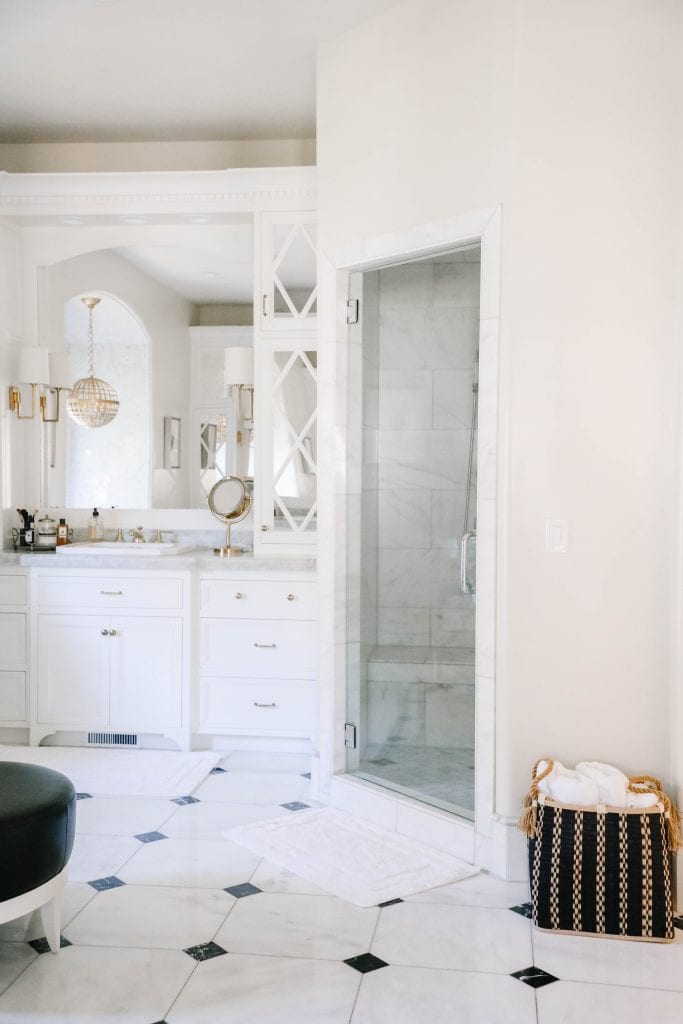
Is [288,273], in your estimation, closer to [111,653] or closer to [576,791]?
[111,653]

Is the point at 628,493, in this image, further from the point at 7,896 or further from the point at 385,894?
the point at 7,896

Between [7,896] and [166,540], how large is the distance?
2.78 meters

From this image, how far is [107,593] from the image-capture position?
4656 millimetres

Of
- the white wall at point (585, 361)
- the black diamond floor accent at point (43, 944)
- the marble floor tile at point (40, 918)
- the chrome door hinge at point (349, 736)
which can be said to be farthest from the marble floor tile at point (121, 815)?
the white wall at point (585, 361)

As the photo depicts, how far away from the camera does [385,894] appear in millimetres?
3100

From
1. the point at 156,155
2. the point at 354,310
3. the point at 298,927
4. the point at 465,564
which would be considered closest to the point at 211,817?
the point at 298,927

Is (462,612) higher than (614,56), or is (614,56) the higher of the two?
(614,56)

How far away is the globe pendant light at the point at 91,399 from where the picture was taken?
17.0 ft

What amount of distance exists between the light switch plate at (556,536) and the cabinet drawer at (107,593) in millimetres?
2005

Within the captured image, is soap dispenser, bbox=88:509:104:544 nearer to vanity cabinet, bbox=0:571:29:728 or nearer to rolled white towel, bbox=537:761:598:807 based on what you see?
vanity cabinet, bbox=0:571:29:728

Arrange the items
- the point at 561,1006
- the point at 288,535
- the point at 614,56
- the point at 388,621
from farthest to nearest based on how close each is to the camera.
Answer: the point at 288,535 < the point at 388,621 < the point at 614,56 < the point at 561,1006

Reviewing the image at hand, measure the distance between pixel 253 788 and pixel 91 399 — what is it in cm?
222

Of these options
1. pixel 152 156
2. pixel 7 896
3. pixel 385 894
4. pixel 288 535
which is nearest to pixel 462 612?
pixel 385 894

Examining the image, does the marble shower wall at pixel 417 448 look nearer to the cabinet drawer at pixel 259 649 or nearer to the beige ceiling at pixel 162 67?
the cabinet drawer at pixel 259 649
